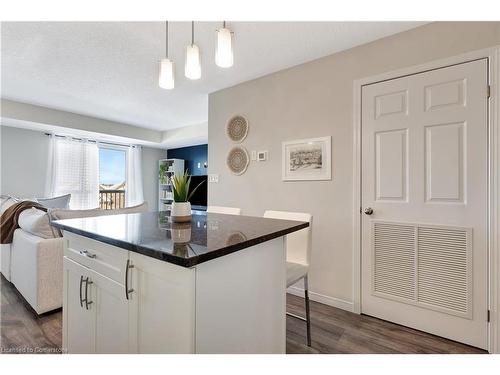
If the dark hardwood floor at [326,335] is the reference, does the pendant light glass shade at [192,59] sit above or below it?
above

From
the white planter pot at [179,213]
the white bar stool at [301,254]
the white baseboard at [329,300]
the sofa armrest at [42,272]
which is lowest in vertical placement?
the white baseboard at [329,300]

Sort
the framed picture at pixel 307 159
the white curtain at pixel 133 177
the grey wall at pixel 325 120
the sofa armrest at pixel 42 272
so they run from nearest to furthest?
the grey wall at pixel 325 120 < the sofa armrest at pixel 42 272 < the framed picture at pixel 307 159 < the white curtain at pixel 133 177

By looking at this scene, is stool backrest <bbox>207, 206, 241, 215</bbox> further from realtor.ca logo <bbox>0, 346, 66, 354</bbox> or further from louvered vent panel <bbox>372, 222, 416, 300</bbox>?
realtor.ca logo <bbox>0, 346, 66, 354</bbox>

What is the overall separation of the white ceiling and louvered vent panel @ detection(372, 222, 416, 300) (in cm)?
164

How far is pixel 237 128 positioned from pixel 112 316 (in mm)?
2431

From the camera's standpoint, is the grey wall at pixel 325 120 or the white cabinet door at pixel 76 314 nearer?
the white cabinet door at pixel 76 314

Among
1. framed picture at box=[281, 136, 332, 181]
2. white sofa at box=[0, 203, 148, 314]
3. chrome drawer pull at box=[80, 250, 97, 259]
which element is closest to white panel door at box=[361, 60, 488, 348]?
framed picture at box=[281, 136, 332, 181]

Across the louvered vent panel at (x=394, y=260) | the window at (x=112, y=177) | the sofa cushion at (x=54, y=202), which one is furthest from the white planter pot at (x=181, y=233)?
the window at (x=112, y=177)

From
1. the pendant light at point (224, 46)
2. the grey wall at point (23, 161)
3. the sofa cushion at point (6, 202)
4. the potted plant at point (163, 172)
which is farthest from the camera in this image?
the potted plant at point (163, 172)

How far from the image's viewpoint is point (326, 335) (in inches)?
73.8

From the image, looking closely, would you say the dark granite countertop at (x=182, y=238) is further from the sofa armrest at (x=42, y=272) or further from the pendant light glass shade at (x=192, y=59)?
the sofa armrest at (x=42, y=272)

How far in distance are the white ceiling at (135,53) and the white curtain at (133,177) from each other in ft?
7.80

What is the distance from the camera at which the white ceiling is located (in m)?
2.02

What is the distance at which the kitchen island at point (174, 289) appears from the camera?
0.90 m
